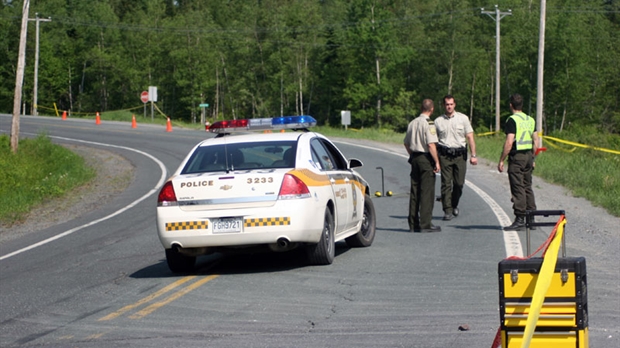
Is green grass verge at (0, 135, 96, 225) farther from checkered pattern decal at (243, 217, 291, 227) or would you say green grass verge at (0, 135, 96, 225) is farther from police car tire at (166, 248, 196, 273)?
checkered pattern decal at (243, 217, 291, 227)

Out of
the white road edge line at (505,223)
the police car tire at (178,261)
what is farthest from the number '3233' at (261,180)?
the white road edge line at (505,223)

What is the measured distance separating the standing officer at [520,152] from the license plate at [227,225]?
504 cm

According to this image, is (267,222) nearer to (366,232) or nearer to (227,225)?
(227,225)

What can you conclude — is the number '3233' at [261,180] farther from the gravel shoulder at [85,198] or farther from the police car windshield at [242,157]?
the gravel shoulder at [85,198]

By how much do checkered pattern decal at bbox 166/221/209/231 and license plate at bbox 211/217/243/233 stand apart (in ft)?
0.31

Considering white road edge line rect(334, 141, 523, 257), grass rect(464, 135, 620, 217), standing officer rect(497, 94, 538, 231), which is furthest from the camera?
grass rect(464, 135, 620, 217)

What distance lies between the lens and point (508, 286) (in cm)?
502

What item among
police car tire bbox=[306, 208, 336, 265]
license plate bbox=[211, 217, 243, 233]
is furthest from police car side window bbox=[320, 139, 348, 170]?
license plate bbox=[211, 217, 243, 233]

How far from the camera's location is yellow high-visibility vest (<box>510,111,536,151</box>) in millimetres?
13422

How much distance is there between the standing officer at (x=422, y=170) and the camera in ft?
44.1

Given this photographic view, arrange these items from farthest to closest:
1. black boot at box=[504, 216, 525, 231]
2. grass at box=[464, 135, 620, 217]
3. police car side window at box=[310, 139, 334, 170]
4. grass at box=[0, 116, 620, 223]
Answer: grass at box=[0, 116, 620, 223]
grass at box=[464, 135, 620, 217]
black boot at box=[504, 216, 525, 231]
police car side window at box=[310, 139, 334, 170]

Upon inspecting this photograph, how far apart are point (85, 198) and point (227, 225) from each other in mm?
13092

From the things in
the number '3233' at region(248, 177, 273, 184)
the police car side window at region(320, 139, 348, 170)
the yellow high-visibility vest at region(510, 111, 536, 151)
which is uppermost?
the yellow high-visibility vest at region(510, 111, 536, 151)

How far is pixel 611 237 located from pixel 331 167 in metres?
4.28
